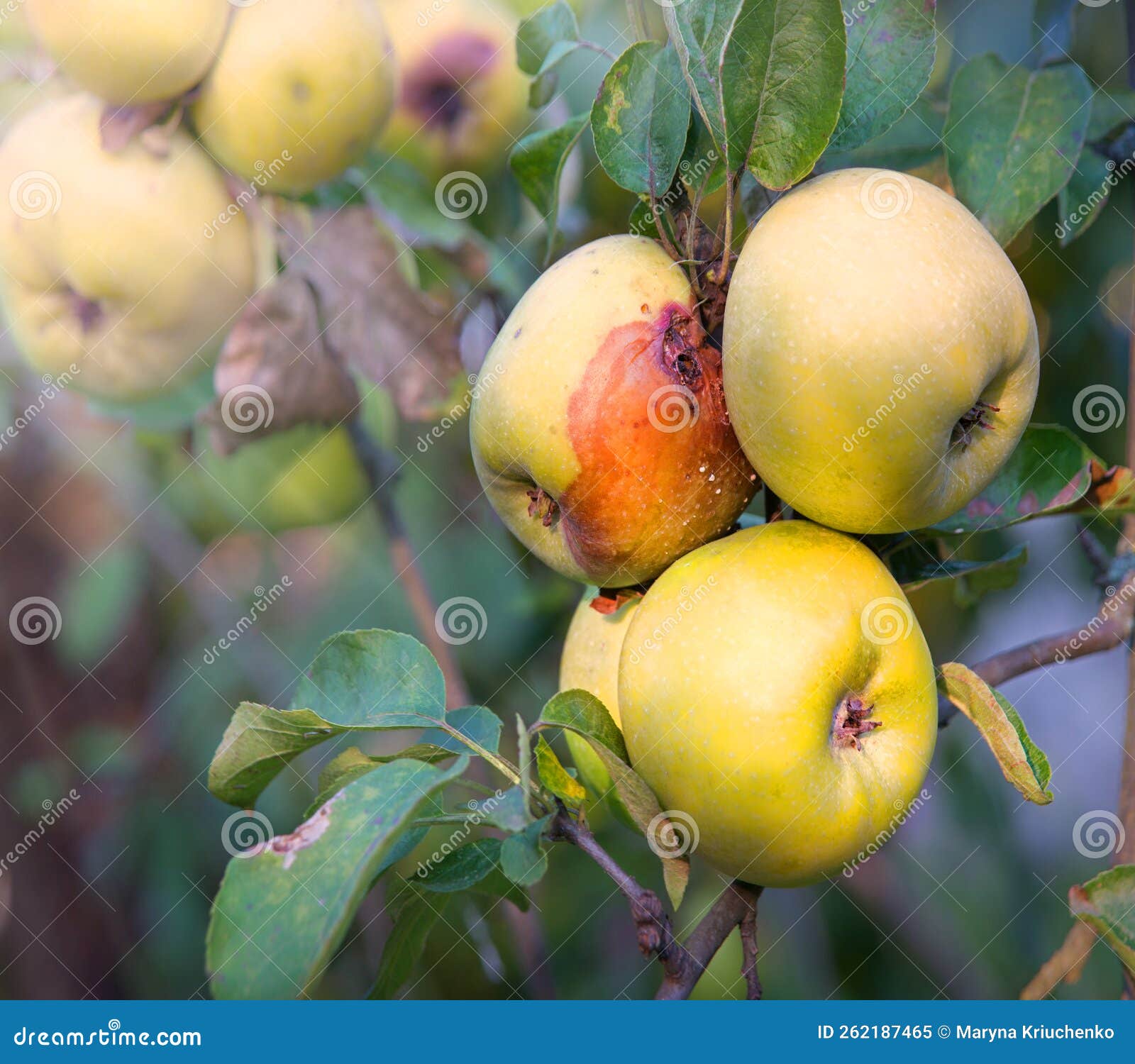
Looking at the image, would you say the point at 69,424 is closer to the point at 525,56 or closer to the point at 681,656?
the point at 525,56

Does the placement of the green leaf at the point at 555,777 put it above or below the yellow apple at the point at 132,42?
below

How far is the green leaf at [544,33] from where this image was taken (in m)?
0.88

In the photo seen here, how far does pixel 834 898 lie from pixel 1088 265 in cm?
79

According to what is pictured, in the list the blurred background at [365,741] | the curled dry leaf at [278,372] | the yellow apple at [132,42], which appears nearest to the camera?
the yellow apple at [132,42]

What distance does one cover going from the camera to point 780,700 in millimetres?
571

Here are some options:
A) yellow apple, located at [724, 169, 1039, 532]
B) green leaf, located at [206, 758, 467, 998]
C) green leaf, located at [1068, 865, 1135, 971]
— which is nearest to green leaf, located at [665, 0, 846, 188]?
yellow apple, located at [724, 169, 1039, 532]

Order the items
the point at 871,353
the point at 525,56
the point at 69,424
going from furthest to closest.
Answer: the point at 69,424 < the point at 525,56 < the point at 871,353

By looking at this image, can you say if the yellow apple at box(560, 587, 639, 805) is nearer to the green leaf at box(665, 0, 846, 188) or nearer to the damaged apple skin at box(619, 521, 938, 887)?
the damaged apple skin at box(619, 521, 938, 887)

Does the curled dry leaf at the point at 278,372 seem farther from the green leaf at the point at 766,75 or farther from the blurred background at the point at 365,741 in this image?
the green leaf at the point at 766,75

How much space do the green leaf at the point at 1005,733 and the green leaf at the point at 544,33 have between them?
1.97ft

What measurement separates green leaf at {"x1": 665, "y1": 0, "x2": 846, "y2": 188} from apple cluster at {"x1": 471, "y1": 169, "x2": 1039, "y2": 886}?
30mm

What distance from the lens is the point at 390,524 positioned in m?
1.11

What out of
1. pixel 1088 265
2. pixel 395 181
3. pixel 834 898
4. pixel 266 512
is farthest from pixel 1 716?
pixel 1088 265

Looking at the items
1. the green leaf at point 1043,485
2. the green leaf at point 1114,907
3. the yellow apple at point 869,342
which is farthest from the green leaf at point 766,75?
the green leaf at point 1114,907
